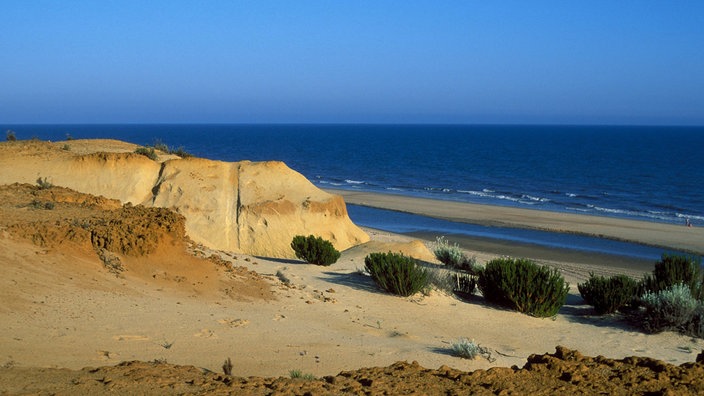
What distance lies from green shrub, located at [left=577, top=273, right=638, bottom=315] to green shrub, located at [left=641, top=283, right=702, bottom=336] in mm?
897

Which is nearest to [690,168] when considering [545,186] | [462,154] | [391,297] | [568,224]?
[545,186]

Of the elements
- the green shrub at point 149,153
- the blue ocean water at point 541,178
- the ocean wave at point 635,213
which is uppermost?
the green shrub at point 149,153

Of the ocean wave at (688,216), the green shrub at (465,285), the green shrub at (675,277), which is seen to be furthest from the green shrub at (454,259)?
the ocean wave at (688,216)

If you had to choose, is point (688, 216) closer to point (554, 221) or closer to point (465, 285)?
point (554, 221)

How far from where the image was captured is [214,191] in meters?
21.3

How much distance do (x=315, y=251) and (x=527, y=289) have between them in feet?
17.5

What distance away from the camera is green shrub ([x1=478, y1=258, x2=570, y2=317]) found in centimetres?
1249

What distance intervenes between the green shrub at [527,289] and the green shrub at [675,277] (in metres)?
2.44

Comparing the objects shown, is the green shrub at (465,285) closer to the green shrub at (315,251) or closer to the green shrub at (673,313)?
the green shrub at (315,251)

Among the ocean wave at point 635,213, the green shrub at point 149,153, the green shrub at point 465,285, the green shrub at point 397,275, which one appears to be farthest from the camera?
the ocean wave at point 635,213

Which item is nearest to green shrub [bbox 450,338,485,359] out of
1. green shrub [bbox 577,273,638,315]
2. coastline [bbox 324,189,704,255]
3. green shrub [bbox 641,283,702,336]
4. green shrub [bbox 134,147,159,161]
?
green shrub [bbox 641,283,702,336]

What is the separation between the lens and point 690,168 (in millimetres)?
70562

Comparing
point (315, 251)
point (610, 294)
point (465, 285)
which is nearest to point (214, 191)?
point (315, 251)

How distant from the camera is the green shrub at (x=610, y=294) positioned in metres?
13.2
